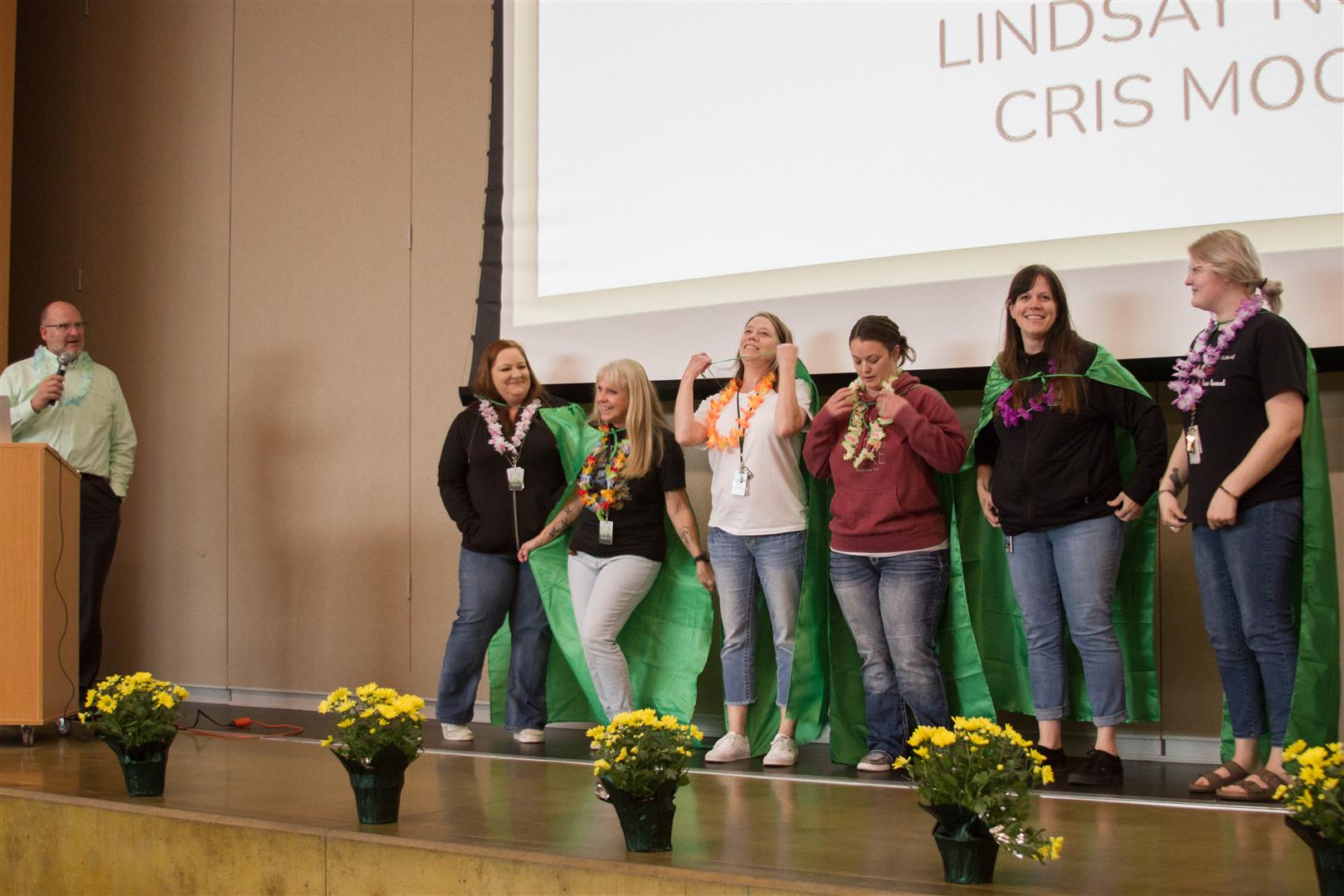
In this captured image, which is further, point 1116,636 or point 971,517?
point 971,517

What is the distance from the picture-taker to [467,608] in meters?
4.41

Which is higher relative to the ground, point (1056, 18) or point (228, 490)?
point (1056, 18)

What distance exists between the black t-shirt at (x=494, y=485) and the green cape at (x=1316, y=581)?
2.34 metres

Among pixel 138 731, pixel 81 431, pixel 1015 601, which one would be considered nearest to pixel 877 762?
pixel 1015 601

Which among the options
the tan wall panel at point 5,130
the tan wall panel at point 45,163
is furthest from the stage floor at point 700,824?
the tan wall panel at point 45,163

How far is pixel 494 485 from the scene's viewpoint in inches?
173

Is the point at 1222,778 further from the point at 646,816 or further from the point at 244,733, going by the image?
the point at 244,733

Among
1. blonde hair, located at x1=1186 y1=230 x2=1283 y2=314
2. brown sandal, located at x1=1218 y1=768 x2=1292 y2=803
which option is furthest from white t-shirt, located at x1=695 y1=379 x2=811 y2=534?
brown sandal, located at x1=1218 y1=768 x2=1292 y2=803

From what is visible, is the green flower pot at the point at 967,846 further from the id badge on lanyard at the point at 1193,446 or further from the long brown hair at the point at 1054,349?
the long brown hair at the point at 1054,349

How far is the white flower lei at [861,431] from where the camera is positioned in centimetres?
367

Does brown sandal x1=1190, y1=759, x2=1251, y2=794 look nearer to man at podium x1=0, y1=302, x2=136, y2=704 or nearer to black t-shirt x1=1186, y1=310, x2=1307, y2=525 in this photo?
black t-shirt x1=1186, y1=310, x2=1307, y2=525

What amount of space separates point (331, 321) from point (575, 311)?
139 cm

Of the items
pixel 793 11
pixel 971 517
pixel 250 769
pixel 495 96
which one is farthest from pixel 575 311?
pixel 250 769

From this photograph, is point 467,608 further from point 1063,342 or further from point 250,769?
point 1063,342
